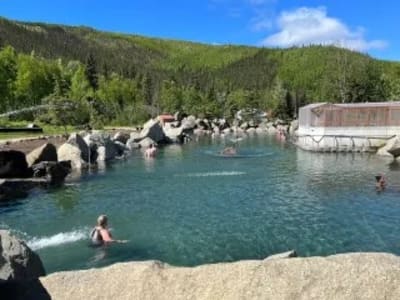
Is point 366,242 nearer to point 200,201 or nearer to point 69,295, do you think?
point 200,201

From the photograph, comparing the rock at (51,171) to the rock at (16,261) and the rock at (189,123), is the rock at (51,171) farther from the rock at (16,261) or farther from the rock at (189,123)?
the rock at (189,123)

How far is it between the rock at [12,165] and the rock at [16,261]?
1215 inches

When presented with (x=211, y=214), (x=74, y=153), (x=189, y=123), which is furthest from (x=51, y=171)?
(x=189, y=123)

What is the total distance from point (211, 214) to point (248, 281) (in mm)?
20137

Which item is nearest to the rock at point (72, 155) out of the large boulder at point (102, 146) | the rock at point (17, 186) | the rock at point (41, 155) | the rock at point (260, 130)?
the rock at point (41, 155)

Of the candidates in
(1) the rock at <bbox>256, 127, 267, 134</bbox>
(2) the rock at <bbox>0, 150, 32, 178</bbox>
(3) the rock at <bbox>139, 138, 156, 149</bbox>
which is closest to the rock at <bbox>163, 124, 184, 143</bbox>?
(3) the rock at <bbox>139, 138, 156, 149</bbox>

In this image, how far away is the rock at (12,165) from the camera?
3959 centimetres

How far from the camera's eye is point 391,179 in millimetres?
43500

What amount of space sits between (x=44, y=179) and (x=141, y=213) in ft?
44.9

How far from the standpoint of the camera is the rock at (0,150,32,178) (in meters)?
39.6

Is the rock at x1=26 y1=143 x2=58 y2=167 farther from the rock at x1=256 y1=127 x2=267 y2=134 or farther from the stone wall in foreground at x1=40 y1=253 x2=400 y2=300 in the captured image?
the rock at x1=256 y1=127 x2=267 y2=134

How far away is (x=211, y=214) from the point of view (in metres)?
30.1

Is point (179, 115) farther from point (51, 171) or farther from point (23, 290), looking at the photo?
point (23, 290)

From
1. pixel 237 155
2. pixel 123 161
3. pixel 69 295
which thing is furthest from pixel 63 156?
pixel 69 295
